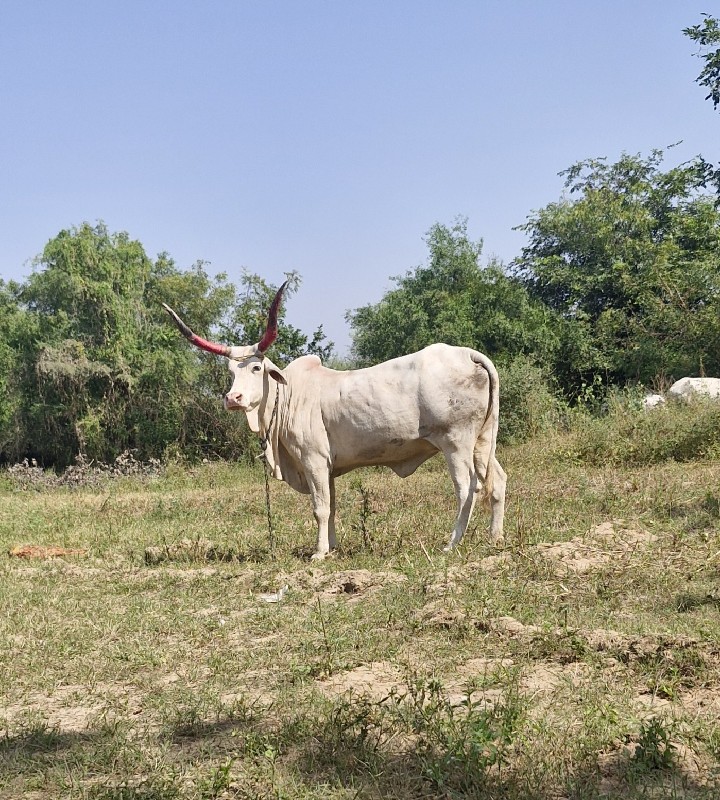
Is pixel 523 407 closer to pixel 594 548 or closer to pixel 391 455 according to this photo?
pixel 391 455

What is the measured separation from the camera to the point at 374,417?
7.21 m

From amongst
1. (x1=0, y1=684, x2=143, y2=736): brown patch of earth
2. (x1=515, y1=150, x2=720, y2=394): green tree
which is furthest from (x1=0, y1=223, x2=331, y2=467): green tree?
(x1=0, y1=684, x2=143, y2=736): brown patch of earth

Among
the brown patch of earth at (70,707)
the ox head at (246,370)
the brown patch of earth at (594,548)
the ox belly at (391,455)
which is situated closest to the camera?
the brown patch of earth at (70,707)

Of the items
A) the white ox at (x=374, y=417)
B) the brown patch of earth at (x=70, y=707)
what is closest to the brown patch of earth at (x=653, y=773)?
the brown patch of earth at (x=70, y=707)

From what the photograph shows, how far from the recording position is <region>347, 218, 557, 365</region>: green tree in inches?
693

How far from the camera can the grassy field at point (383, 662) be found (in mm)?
3115

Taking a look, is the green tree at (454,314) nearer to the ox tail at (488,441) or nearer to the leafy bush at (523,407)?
the leafy bush at (523,407)

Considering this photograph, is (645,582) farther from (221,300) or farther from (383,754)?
(221,300)

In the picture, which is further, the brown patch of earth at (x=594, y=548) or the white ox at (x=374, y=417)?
the white ox at (x=374, y=417)

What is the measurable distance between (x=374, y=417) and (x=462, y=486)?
890 mm

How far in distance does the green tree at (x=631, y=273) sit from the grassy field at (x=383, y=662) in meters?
8.96

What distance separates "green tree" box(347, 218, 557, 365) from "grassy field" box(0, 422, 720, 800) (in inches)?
373

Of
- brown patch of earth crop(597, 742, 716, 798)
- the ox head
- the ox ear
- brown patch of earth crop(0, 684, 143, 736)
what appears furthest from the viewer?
the ox ear

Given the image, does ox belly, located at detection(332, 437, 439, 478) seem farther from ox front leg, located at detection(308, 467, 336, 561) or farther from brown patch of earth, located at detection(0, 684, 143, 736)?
brown patch of earth, located at detection(0, 684, 143, 736)
